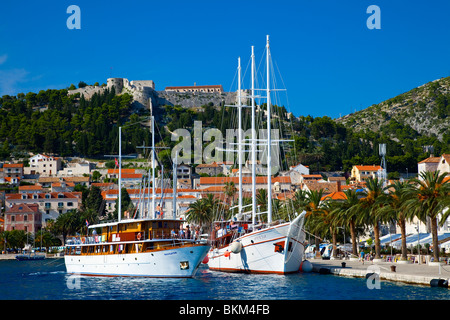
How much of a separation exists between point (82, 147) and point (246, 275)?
16147cm

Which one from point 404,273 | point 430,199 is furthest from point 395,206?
point 404,273

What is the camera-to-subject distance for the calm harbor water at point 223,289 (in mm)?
32781

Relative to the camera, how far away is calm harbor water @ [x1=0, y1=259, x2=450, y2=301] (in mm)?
32781

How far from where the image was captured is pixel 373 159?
181750mm

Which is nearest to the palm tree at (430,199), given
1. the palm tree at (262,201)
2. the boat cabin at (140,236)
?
the boat cabin at (140,236)

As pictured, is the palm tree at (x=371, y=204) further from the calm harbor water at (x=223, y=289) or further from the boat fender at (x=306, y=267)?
the calm harbor water at (x=223, y=289)

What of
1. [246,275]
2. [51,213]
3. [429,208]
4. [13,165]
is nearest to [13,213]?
[51,213]

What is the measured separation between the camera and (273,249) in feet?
146

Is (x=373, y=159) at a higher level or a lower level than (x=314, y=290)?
higher

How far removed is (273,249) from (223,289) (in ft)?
27.3

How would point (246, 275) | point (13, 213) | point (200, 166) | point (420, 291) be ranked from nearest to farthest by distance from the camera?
point (420, 291) → point (246, 275) → point (13, 213) → point (200, 166)

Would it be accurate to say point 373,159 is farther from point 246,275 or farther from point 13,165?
point 246,275

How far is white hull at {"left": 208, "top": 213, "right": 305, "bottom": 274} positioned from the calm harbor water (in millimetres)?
1076

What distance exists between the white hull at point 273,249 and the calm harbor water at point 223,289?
108cm
